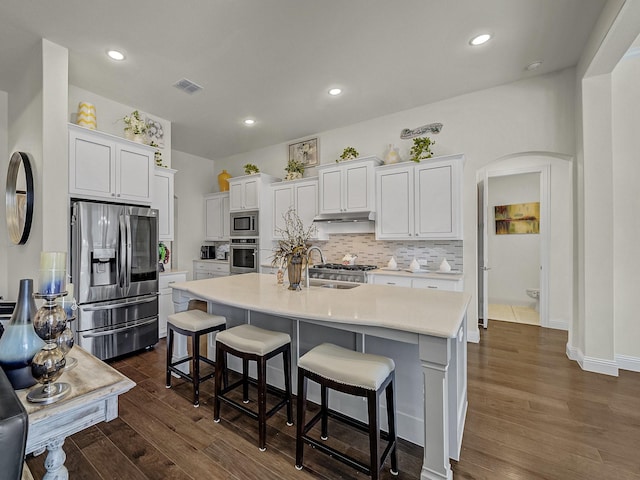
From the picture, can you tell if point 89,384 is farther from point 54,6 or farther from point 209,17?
point 54,6

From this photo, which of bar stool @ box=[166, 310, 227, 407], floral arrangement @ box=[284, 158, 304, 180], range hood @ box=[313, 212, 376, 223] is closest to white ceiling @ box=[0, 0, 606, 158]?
floral arrangement @ box=[284, 158, 304, 180]

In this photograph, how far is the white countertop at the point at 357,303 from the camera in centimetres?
144

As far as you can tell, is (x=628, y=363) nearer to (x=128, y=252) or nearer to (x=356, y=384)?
(x=356, y=384)

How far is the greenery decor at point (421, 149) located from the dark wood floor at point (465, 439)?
8.51ft

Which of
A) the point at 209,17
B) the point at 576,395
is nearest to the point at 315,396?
A: the point at 576,395

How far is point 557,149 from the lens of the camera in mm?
3150

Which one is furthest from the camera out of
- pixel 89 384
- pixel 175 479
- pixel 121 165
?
pixel 121 165

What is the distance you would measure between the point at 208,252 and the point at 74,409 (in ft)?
17.7

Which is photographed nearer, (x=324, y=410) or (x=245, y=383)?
(x=324, y=410)

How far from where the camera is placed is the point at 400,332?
143cm

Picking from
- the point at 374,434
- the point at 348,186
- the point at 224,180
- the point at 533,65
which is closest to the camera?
the point at 374,434

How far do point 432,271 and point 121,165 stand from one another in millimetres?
3995

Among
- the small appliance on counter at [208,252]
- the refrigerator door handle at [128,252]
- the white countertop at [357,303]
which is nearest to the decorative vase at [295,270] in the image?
the white countertop at [357,303]

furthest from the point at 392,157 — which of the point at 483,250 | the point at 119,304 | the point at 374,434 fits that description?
the point at 119,304
